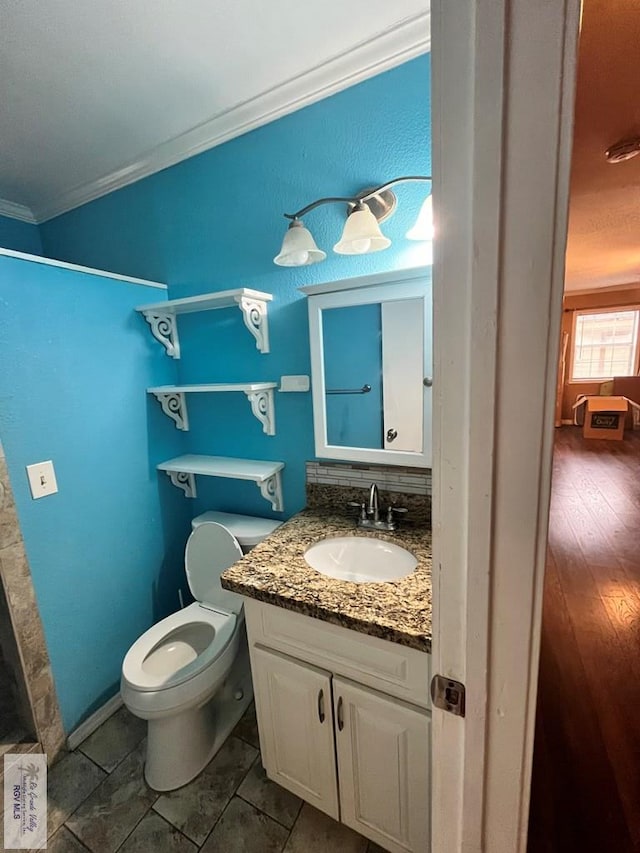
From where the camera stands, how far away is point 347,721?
3.34ft

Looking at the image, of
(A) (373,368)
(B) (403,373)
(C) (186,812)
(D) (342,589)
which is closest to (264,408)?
(A) (373,368)

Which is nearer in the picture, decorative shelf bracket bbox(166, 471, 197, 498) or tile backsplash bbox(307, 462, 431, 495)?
tile backsplash bbox(307, 462, 431, 495)

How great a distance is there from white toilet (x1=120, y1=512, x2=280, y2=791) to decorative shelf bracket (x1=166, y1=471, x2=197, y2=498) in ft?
0.58

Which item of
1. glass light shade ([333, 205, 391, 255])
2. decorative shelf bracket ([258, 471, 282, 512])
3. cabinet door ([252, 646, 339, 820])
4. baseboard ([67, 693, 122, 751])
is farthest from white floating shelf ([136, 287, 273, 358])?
baseboard ([67, 693, 122, 751])

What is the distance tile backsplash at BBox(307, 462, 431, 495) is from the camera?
137 centimetres

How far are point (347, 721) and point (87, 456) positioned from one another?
135 centimetres

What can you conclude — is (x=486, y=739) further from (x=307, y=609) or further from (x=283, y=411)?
(x=283, y=411)

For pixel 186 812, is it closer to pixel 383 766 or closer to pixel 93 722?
pixel 93 722

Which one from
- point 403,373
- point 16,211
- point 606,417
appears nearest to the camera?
point 403,373

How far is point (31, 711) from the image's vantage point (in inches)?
54.2

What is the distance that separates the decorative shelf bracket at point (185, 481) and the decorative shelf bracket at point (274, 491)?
0.47m

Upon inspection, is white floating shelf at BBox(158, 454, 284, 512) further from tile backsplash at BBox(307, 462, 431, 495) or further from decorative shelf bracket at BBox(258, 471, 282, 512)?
tile backsplash at BBox(307, 462, 431, 495)

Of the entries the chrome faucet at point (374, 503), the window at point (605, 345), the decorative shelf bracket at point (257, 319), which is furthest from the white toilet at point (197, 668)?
the window at point (605, 345)

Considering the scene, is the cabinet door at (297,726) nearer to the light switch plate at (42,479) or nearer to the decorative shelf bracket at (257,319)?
the light switch plate at (42,479)
